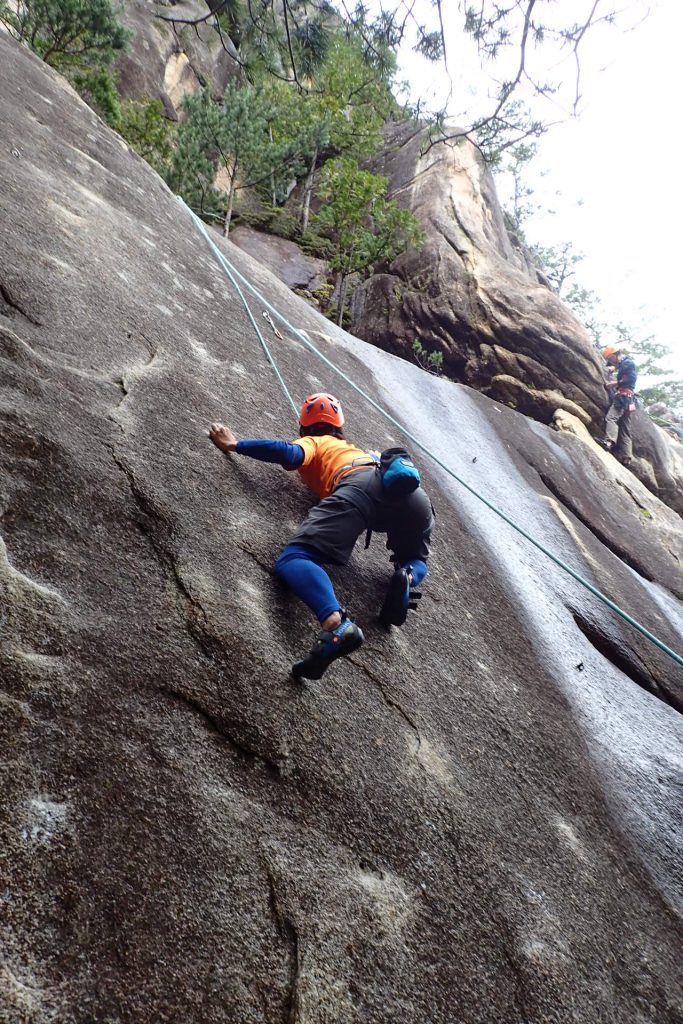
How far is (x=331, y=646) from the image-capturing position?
9.37 feet

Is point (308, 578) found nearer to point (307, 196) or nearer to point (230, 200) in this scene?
point (230, 200)

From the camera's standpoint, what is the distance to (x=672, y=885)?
346 cm

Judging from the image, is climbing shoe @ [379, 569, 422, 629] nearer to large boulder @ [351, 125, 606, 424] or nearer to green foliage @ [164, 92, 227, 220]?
large boulder @ [351, 125, 606, 424]

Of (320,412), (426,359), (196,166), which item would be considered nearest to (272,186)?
(196,166)

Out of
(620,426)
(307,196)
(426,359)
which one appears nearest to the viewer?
(426,359)

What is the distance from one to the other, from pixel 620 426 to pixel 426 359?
4441mm

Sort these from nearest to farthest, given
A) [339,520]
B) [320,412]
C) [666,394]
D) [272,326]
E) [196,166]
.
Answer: [339,520] < [320,412] < [272,326] < [196,166] < [666,394]

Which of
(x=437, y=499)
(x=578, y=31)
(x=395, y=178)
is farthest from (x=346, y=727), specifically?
(x=395, y=178)

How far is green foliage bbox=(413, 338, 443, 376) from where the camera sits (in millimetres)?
12031

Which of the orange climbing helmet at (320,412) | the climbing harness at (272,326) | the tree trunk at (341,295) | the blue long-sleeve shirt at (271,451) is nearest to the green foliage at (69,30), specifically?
the tree trunk at (341,295)

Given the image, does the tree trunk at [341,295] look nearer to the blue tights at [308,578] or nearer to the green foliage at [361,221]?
the green foliage at [361,221]

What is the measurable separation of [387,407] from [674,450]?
975 cm

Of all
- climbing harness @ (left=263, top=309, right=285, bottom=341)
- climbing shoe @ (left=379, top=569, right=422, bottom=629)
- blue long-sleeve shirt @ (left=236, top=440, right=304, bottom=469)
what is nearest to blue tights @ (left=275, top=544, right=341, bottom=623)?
climbing shoe @ (left=379, top=569, right=422, bottom=629)

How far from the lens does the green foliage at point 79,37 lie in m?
11.0
